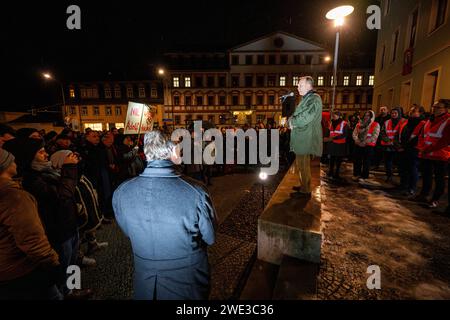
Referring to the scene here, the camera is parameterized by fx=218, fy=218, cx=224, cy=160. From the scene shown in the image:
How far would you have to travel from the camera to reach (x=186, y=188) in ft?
5.39

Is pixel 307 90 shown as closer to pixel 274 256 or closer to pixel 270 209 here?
pixel 270 209

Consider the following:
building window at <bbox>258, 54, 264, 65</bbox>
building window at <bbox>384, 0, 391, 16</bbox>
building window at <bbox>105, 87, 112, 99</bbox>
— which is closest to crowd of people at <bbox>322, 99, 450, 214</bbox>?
building window at <bbox>384, 0, 391, 16</bbox>

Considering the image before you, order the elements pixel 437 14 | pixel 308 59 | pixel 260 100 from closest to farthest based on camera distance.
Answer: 1. pixel 437 14
2. pixel 308 59
3. pixel 260 100

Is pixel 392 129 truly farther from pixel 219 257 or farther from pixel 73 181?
pixel 73 181

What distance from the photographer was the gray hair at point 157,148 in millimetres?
1650

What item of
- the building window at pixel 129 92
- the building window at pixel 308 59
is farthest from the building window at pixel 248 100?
the building window at pixel 129 92

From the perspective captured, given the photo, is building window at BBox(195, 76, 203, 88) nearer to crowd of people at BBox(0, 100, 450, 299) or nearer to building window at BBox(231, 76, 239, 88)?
building window at BBox(231, 76, 239, 88)

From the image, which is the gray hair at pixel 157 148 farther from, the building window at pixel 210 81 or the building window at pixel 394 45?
the building window at pixel 210 81

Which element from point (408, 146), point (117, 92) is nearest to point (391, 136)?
point (408, 146)

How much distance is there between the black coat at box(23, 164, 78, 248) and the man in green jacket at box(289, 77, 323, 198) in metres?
3.20

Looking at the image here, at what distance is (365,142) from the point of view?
612cm

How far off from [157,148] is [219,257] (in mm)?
2248

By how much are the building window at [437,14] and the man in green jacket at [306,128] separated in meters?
8.59
